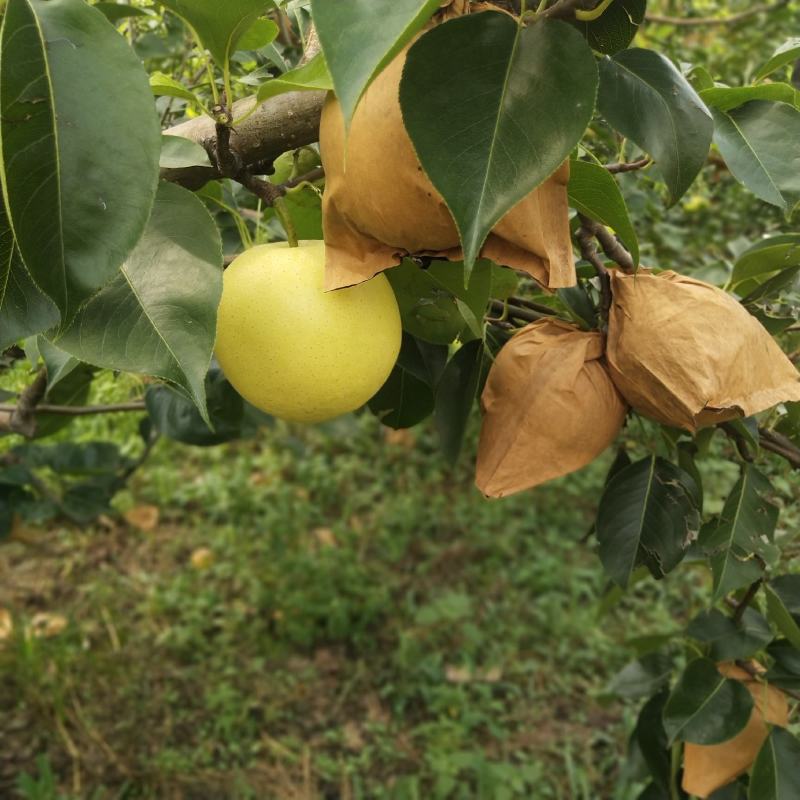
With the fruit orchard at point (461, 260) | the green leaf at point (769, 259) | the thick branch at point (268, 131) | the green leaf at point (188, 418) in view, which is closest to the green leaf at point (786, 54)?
the fruit orchard at point (461, 260)

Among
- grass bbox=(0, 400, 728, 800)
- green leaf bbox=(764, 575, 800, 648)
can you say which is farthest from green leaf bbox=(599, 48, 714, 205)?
grass bbox=(0, 400, 728, 800)

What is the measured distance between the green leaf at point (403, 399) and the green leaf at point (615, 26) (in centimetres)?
40

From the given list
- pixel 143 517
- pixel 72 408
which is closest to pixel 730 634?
pixel 72 408

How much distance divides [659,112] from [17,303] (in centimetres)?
42

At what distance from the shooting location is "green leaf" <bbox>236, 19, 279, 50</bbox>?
1.98ft

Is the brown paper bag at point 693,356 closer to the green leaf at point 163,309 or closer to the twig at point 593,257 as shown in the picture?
the twig at point 593,257

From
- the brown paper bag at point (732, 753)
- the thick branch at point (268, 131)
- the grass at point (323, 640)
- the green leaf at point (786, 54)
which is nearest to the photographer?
the thick branch at point (268, 131)

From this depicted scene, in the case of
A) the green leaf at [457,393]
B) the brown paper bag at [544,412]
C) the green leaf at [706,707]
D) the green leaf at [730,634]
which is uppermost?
the brown paper bag at [544,412]

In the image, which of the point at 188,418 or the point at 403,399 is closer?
the point at 403,399

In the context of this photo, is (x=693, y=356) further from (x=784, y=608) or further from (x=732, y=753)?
(x=732, y=753)

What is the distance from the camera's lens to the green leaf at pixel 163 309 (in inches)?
18.9

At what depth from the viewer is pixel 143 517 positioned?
2.57m

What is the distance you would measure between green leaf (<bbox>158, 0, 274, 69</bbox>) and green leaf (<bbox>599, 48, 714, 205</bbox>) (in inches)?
9.3

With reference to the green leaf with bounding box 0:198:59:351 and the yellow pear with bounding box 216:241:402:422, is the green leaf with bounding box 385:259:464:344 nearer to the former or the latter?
the yellow pear with bounding box 216:241:402:422
